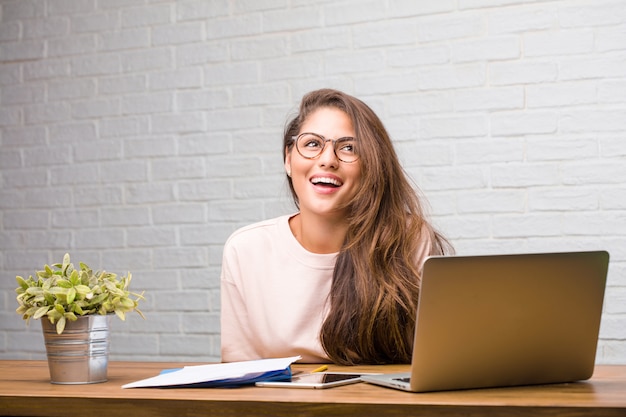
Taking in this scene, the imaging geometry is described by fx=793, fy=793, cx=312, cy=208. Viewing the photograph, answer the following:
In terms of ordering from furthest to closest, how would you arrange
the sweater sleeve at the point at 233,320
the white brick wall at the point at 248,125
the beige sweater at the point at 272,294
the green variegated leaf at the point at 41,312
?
1. the white brick wall at the point at 248,125
2. the sweater sleeve at the point at 233,320
3. the beige sweater at the point at 272,294
4. the green variegated leaf at the point at 41,312

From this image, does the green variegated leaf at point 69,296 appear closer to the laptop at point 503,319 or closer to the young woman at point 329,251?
the laptop at point 503,319

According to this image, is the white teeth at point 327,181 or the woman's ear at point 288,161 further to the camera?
the woman's ear at point 288,161

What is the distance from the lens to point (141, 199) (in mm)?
3258

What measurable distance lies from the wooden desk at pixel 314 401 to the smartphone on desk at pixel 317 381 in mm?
23


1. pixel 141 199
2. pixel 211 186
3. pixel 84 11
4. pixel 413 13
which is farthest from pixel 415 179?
pixel 84 11

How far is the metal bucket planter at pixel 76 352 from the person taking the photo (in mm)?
1350

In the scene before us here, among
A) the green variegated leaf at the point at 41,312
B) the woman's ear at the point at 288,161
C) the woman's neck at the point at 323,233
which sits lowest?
the green variegated leaf at the point at 41,312

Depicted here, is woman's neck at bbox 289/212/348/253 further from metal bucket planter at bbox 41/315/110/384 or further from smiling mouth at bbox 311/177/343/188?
metal bucket planter at bbox 41/315/110/384

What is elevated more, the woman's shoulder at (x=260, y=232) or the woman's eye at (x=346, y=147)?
the woman's eye at (x=346, y=147)

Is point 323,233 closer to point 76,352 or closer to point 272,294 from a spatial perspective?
point 272,294

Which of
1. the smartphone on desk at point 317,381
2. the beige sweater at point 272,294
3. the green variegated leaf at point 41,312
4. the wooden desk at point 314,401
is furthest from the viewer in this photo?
the beige sweater at point 272,294

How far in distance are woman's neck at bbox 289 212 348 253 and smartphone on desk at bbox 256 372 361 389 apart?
30.3 inches

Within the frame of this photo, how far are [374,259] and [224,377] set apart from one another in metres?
0.79

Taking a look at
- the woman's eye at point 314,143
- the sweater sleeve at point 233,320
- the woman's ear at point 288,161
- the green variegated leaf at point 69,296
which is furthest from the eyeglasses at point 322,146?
the green variegated leaf at point 69,296
